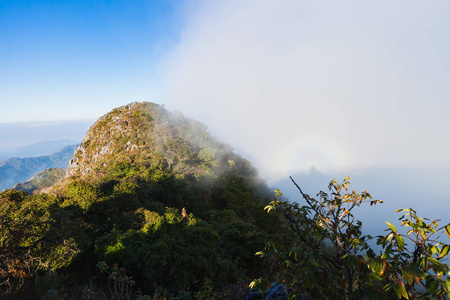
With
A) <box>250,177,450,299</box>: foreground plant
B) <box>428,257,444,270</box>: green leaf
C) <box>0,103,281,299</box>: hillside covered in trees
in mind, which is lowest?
<box>0,103,281,299</box>: hillside covered in trees

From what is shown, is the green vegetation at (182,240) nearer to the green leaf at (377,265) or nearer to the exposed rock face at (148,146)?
the green leaf at (377,265)

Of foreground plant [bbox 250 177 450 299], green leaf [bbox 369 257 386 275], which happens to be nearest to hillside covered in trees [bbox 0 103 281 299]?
foreground plant [bbox 250 177 450 299]

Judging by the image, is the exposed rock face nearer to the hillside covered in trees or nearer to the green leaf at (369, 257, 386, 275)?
the hillside covered in trees

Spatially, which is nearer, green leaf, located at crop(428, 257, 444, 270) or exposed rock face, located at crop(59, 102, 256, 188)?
green leaf, located at crop(428, 257, 444, 270)

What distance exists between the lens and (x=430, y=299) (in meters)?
2.47

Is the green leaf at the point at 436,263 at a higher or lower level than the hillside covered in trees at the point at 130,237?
higher

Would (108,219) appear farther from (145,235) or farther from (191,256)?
(191,256)

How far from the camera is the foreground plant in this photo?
2.40m

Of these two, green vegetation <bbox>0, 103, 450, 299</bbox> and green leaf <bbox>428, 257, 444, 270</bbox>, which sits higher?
green leaf <bbox>428, 257, 444, 270</bbox>

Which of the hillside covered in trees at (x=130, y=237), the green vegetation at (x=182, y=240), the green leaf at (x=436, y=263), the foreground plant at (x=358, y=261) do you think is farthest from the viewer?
the hillside covered in trees at (x=130, y=237)

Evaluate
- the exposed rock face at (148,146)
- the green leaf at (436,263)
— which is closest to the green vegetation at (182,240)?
the green leaf at (436,263)

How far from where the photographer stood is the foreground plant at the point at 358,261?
2.40 m

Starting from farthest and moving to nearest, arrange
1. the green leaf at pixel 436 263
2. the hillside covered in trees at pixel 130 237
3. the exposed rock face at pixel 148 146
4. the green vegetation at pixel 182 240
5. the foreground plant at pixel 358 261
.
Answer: the exposed rock face at pixel 148 146, the hillside covered in trees at pixel 130 237, the green vegetation at pixel 182 240, the foreground plant at pixel 358 261, the green leaf at pixel 436 263

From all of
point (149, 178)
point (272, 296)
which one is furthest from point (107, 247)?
point (149, 178)
